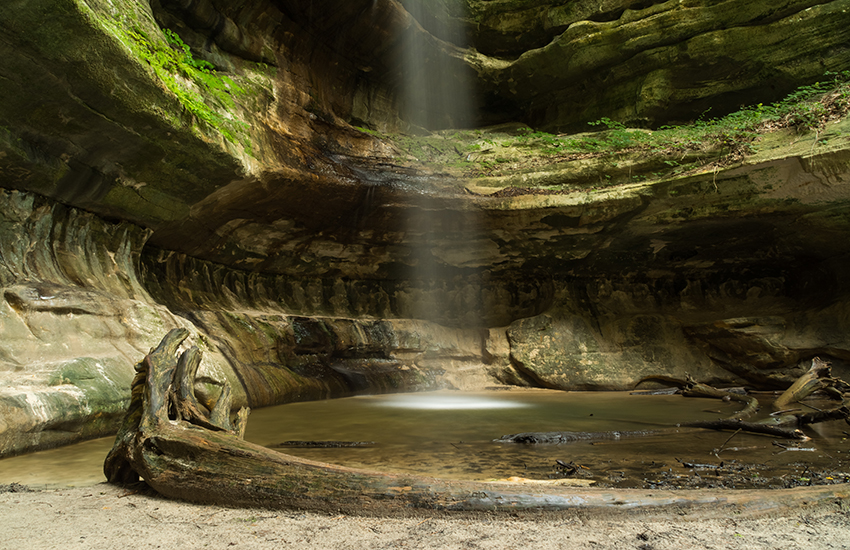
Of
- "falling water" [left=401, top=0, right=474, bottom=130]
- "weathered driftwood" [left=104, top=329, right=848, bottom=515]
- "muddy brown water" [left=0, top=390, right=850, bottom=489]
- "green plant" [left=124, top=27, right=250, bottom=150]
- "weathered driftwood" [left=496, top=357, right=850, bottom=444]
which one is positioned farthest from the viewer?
"falling water" [left=401, top=0, right=474, bottom=130]

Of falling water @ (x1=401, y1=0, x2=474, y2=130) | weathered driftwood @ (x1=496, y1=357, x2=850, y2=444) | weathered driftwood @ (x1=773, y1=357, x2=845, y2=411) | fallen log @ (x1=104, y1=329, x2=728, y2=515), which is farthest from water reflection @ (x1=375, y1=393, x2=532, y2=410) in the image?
falling water @ (x1=401, y1=0, x2=474, y2=130)

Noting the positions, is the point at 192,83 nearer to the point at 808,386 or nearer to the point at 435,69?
the point at 435,69

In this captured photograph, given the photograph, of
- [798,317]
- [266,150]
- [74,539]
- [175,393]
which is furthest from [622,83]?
[74,539]

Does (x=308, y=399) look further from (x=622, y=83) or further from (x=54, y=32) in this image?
(x=622, y=83)

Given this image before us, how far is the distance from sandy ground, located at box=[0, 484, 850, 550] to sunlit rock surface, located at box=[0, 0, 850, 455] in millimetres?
2174

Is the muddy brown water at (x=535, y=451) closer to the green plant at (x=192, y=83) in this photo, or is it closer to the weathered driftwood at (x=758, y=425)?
the weathered driftwood at (x=758, y=425)

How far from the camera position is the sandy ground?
1805mm

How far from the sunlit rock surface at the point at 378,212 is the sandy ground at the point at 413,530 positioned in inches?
85.6

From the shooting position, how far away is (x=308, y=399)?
815 centimetres

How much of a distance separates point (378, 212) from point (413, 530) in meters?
8.63

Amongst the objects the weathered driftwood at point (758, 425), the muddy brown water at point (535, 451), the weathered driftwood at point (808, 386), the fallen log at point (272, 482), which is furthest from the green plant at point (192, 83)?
the weathered driftwood at point (808, 386)

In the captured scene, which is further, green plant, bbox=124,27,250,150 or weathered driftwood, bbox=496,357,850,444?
green plant, bbox=124,27,250,150

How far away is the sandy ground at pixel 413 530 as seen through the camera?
1805 millimetres

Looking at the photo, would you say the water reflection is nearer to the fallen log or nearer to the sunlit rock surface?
the sunlit rock surface
